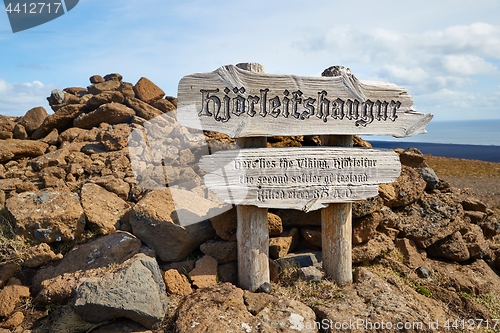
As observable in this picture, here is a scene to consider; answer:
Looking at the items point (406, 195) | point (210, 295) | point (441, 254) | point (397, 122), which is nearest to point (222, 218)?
point (210, 295)

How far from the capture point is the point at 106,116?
786 centimetres

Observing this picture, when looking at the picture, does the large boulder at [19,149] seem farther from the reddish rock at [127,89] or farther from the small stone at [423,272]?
the small stone at [423,272]

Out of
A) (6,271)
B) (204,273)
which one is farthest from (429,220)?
(6,271)

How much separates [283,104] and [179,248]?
2473 mm

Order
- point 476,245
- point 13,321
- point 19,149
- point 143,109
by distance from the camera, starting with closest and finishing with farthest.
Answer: point 13,321 → point 476,245 → point 19,149 → point 143,109

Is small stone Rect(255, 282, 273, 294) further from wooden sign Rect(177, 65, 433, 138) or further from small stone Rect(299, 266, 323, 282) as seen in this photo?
wooden sign Rect(177, 65, 433, 138)

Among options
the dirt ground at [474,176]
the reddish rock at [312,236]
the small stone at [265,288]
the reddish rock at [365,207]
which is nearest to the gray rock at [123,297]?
the small stone at [265,288]

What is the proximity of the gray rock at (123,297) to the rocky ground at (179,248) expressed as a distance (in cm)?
1

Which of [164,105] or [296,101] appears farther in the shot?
[164,105]

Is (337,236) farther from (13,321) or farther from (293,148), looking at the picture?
(13,321)

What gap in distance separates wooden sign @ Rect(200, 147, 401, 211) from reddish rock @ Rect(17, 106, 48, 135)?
18.9 feet

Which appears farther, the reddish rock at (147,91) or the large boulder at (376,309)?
the reddish rock at (147,91)

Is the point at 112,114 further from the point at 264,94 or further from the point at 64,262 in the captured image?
the point at 264,94

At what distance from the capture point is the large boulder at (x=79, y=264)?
4660 millimetres
